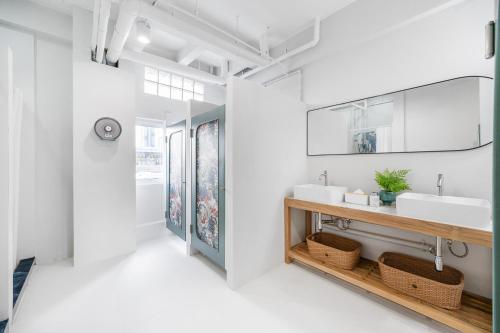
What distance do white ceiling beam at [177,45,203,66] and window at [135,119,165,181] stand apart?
Result: 118cm

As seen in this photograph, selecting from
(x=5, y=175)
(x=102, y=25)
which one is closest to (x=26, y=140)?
(x=5, y=175)

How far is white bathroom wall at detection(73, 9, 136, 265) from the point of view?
2.58m

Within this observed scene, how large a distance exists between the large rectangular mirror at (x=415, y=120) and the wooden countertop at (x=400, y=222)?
2.42 feet

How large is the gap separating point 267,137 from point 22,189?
2967 millimetres

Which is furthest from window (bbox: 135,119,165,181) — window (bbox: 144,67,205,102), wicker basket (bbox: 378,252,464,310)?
wicker basket (bbox: 378,252,464,310)

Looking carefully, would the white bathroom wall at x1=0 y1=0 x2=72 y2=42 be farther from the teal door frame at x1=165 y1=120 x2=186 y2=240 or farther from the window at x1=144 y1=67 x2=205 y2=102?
the teal door frame at x1=165 y1=120 x2=186 y2=240

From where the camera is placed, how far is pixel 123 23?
6.88ft

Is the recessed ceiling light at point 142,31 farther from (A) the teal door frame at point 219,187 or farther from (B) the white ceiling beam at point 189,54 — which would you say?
(A) the teal door frame at point 219,187

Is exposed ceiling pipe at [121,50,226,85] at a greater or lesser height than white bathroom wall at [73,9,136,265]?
greater

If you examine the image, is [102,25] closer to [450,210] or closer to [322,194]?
[322,194]

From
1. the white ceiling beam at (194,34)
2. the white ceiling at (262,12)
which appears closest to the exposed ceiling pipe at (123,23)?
the white ceiling beam at (194,34)

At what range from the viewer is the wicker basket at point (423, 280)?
64.2 inches

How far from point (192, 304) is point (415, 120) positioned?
2.83m

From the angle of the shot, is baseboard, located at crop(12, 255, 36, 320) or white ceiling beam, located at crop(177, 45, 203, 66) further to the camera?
white ceiling beam, located at crop(177, 45, 203, 66)
